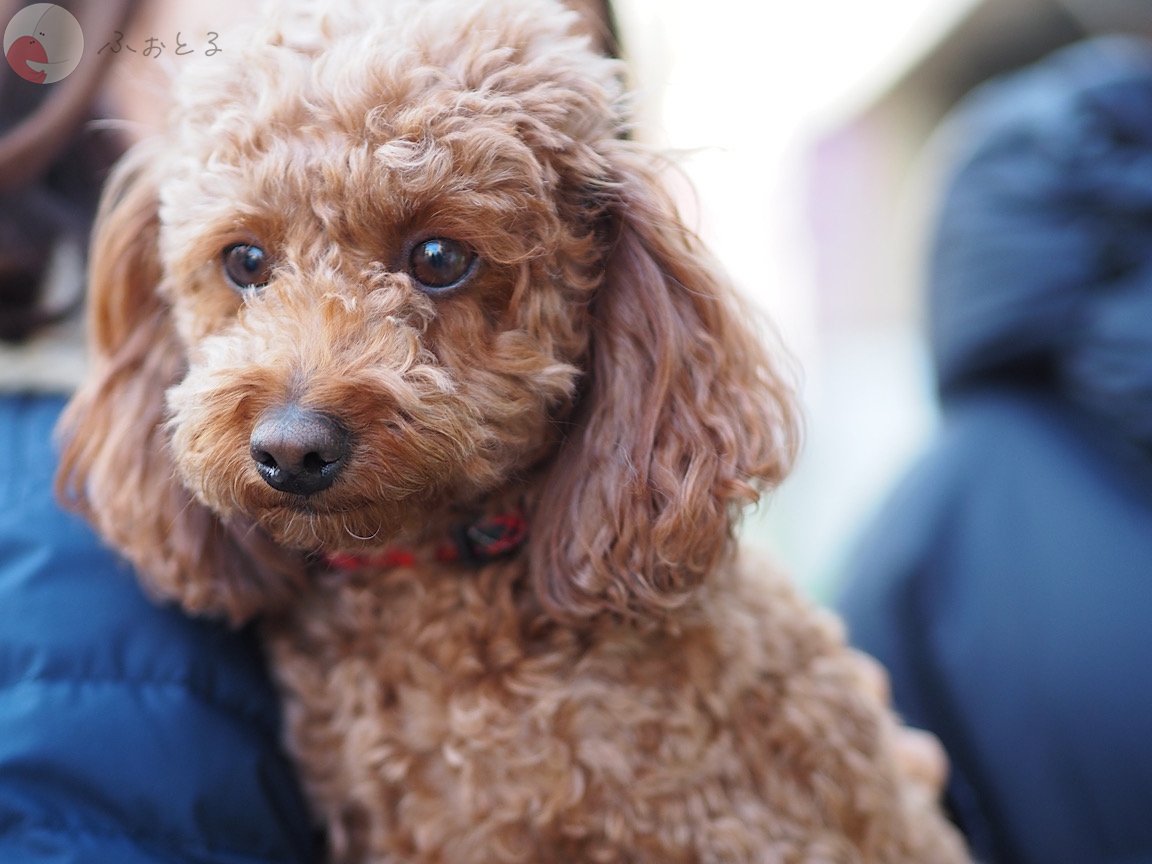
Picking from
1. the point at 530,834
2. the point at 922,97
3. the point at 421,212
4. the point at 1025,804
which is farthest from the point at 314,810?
the point at 922,97

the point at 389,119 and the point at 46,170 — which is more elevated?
the point at 389,119

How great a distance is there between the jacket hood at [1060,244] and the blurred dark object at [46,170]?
1.57m

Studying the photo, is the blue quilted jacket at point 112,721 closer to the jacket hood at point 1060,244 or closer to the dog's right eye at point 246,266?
the dog's right eye at point 246,266

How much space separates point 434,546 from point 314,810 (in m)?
0.35

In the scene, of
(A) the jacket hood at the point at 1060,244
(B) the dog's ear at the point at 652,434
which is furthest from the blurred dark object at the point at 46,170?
(A) the jacket hood at the point at 1060,244

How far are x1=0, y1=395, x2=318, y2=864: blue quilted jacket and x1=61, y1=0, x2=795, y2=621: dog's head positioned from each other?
0.19 feet

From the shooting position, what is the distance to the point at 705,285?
116cm

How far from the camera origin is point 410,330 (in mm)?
1017

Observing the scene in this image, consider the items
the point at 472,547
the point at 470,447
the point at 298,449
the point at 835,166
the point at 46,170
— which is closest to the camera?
the point at 298,449

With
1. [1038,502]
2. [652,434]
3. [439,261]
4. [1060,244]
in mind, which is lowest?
[1038,502]

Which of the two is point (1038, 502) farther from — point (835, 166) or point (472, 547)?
point (835, 166)

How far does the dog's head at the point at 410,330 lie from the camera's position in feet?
3.21

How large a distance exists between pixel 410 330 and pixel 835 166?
14.4 feet

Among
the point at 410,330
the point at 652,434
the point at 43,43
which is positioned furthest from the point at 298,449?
the point at 43,43
